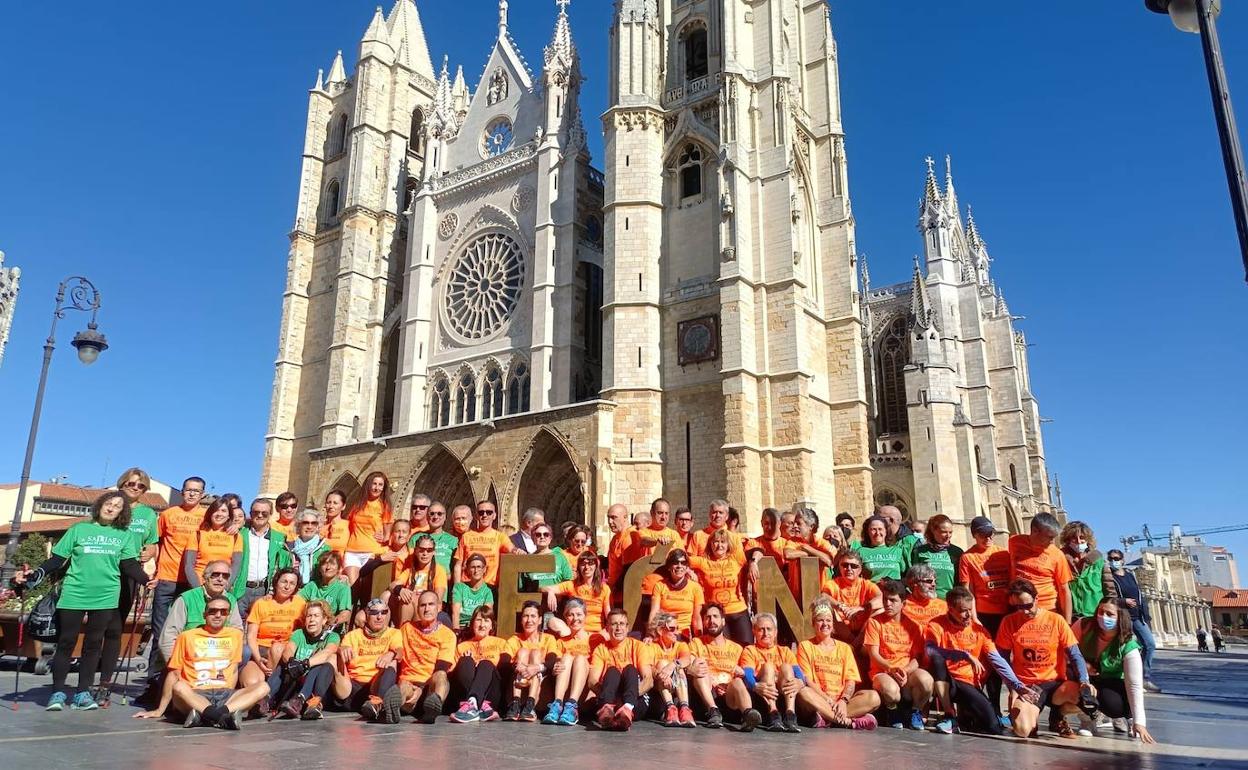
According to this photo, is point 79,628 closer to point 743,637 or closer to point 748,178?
point 743,637

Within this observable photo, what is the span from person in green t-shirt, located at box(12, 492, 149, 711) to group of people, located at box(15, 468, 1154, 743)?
0.05ft

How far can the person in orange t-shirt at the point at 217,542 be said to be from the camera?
6707mm

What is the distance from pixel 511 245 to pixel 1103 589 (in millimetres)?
20992

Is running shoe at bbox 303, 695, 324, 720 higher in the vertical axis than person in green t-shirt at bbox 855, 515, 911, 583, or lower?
lower

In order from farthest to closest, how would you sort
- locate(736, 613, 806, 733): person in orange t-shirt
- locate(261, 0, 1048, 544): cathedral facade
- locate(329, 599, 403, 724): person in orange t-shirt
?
locate(261, 0, 1048, 544): cathedral facade, locate(329, 599, 403, 724): person in orange t-shirt, locate(736, 613, 806, 733): person in orange t-shirt

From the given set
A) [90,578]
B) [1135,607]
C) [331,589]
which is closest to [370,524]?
[331,589]

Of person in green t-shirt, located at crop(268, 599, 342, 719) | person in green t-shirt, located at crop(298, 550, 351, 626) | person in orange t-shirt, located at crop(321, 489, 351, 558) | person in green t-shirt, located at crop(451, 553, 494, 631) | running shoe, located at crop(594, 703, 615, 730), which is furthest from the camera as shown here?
person in orange t-shirt, located at crop(321, 489, 351, 558)

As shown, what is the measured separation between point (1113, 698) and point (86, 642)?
25.1 ft

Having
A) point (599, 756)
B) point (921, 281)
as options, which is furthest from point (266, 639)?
point (921, 281)

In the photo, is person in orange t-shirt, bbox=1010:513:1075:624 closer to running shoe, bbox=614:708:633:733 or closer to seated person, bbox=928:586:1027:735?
seated person, bbox=928:586:1027:735

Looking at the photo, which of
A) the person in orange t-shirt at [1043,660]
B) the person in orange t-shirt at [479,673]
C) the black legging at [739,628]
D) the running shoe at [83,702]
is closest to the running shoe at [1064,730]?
the person in orange t-shirt at [1043,660]

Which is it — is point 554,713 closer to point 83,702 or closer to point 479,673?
point 479,673

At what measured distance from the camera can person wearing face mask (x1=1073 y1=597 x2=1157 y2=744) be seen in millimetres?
5684

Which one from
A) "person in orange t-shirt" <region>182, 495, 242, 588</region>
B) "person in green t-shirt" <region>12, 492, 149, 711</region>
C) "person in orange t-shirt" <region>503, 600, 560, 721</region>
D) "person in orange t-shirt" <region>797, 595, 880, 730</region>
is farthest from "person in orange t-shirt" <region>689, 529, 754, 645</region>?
"person in green t-shirt" <region>12, 492, 149, 711</region>
